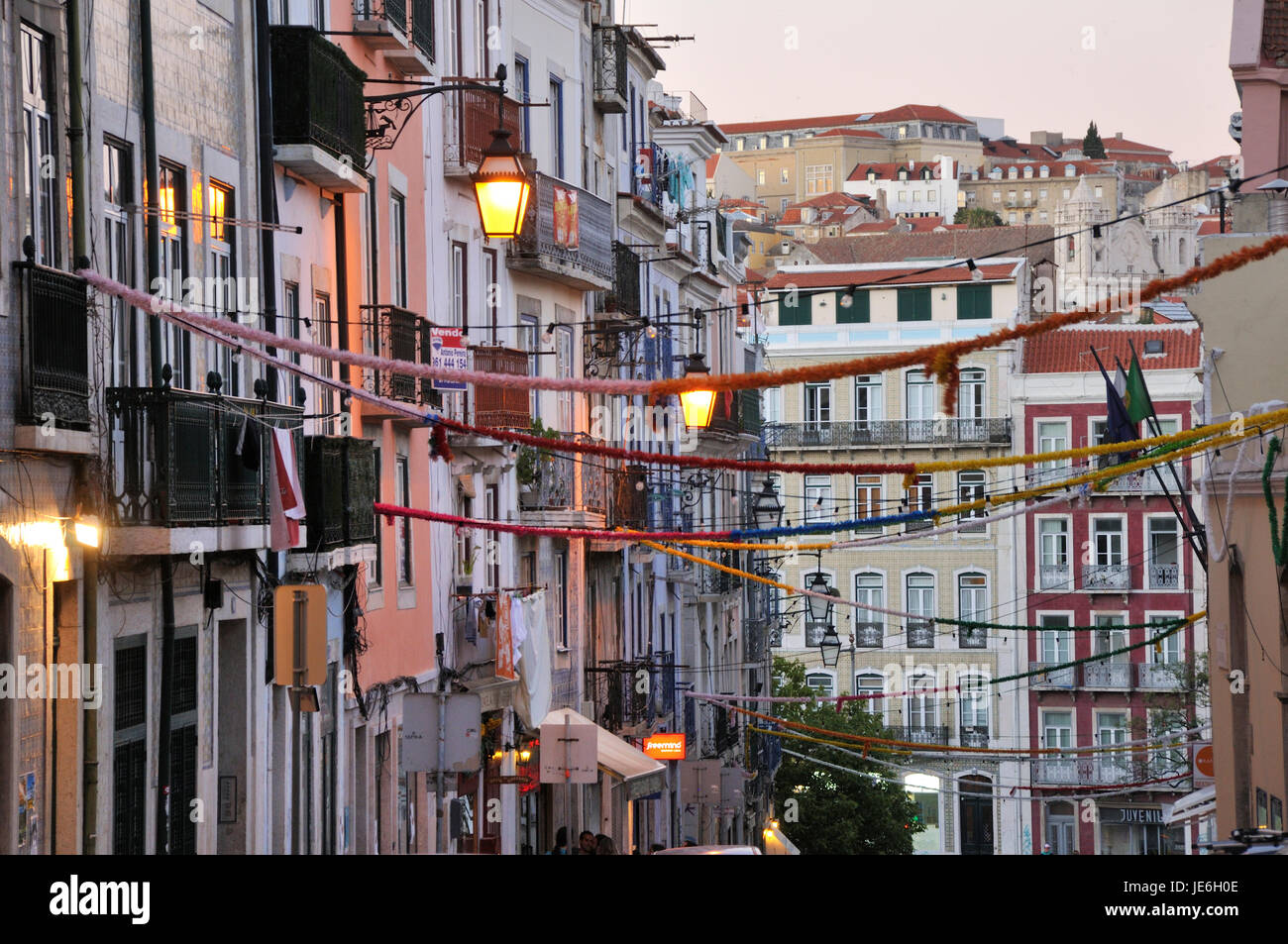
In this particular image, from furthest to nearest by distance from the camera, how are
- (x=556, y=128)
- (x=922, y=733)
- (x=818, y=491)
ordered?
(x=818, y=491) < (x=922, y=733) < (x=556, y=128)

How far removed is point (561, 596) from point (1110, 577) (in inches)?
1310

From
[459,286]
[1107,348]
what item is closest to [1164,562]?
[1107,348]

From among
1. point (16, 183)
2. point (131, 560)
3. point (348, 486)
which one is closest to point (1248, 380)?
point (348, 486)

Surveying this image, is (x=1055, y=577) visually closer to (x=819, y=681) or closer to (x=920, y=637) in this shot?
(x=920, y=637)

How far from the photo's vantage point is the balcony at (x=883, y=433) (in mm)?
64438

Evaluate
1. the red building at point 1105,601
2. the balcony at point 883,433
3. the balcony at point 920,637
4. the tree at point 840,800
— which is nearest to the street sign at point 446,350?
the tree at point 840,800

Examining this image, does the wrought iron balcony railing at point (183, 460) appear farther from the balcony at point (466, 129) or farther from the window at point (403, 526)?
the balcony at point (466, 129)

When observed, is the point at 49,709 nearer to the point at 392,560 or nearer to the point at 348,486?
the point at 348,486

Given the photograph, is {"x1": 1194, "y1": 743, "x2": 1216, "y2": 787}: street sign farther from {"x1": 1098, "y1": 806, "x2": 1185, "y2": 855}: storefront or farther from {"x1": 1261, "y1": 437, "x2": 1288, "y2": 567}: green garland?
{"x1": 1098, "y1": 806, "x2": 1185, "y2": 855}: storefront

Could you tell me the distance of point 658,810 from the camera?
39625 mm

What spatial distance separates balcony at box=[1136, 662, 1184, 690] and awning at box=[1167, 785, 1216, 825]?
3280 centimetres

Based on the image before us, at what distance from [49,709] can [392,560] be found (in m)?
9.99

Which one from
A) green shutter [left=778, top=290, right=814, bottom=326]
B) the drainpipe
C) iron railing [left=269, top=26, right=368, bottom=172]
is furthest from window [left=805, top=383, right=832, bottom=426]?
the drainpipe

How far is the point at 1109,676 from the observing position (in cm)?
6038
